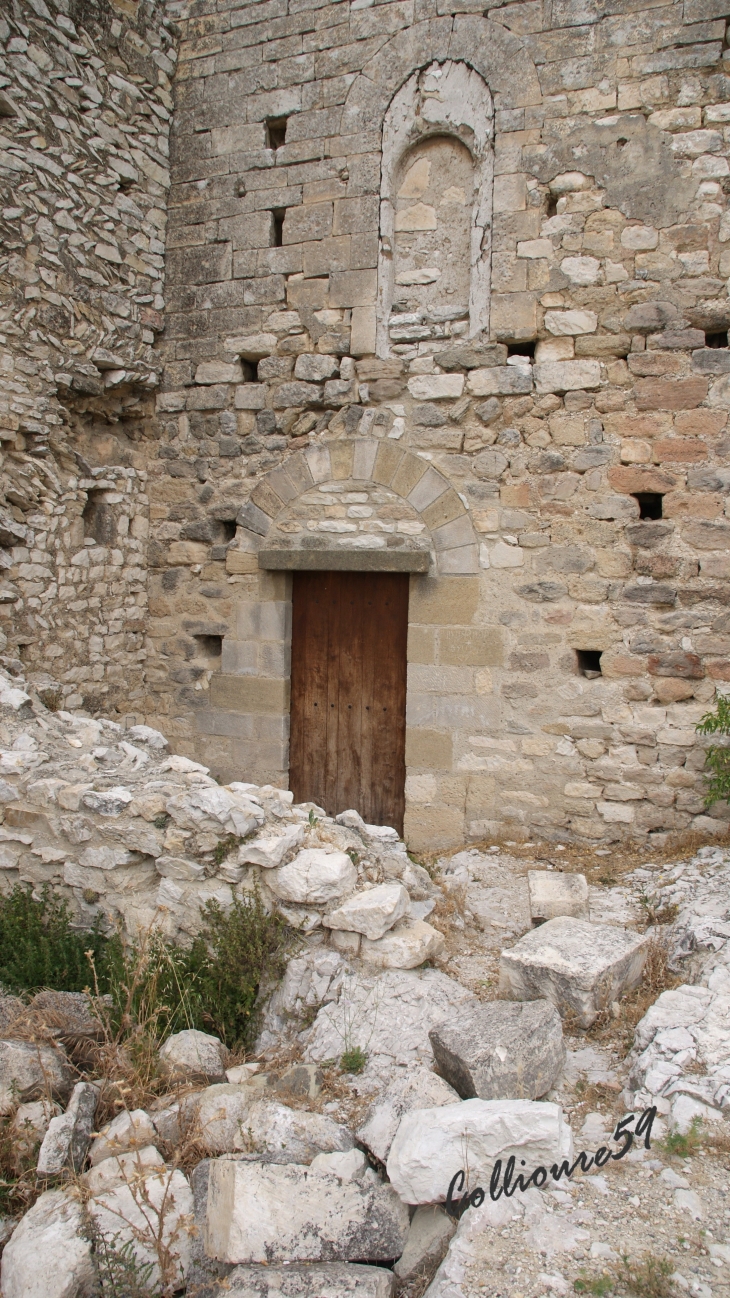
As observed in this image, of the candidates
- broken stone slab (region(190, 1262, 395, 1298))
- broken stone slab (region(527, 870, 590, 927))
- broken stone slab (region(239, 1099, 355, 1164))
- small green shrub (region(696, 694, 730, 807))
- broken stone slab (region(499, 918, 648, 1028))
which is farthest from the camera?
small green shrub (region(696, 694, 730, 807))

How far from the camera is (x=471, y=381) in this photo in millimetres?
5246

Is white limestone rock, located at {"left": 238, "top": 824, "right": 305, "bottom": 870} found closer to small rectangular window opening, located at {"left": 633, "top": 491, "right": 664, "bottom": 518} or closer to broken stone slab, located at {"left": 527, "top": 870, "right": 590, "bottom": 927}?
broken stone slab, located at {"left": 527, "top": 870, "right": 590, "bottom": 927}

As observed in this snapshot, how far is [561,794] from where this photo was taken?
5160 mm

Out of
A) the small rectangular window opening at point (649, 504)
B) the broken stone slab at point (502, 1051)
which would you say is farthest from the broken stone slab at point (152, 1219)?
the small rectangular window opening at point (649, 504)

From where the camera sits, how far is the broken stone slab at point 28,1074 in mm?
2700

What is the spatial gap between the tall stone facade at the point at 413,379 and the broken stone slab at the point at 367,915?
2.10 meters

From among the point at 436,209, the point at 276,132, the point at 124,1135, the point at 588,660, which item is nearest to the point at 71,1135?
the point at 124,1135

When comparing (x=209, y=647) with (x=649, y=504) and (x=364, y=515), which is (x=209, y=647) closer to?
(x=364, y=515)

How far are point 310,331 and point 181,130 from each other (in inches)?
78.2

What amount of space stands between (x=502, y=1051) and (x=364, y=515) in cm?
365

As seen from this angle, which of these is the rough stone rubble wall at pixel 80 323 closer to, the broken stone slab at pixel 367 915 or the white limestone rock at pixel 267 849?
the white limestone rock at pixel 267 849

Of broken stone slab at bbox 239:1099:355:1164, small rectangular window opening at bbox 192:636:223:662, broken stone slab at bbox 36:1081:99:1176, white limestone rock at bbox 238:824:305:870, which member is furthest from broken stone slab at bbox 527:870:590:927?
small rectangular window opening at bbox 192:636:223:662

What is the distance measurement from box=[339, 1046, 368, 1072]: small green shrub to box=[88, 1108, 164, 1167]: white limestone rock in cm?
66

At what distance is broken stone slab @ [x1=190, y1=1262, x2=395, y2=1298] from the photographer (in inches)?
79.6
